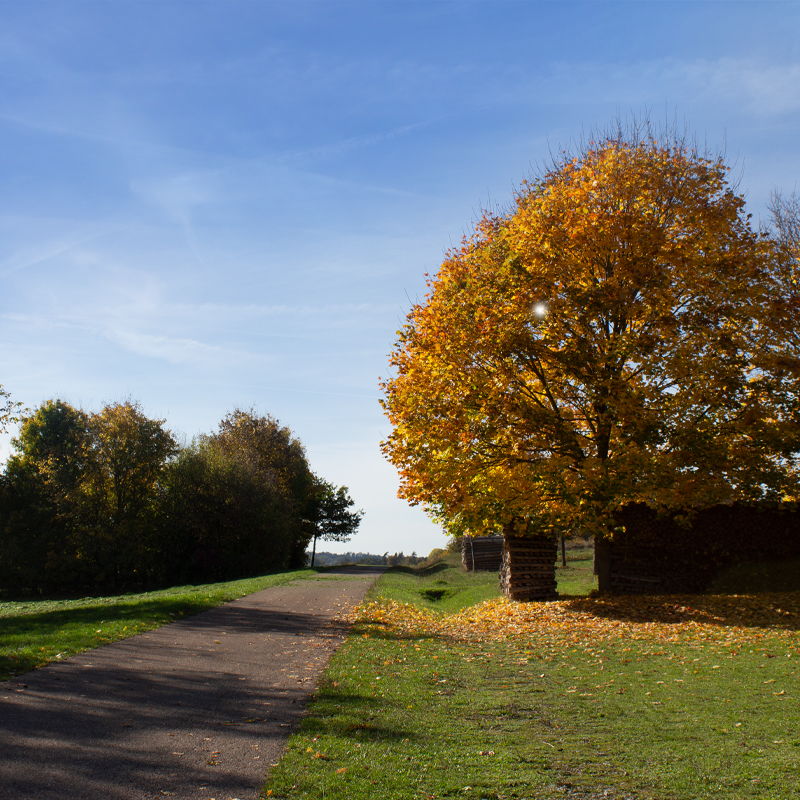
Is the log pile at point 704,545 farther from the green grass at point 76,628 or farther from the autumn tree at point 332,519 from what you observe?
the autumn tree at point 332,519

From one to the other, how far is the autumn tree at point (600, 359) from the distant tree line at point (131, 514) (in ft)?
82.4

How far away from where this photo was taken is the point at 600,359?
1525 centimetres

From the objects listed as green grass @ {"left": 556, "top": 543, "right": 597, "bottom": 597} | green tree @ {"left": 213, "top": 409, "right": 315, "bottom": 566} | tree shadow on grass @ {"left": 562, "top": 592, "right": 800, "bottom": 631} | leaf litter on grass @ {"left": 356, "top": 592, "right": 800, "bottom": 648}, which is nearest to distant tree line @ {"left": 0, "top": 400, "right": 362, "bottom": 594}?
green tree @ {"left": 213, "top": 409, "right": 315, "bottom": 566}

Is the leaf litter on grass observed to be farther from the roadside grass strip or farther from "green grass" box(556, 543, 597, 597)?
"green grass" box(556, 543, 597, 597)

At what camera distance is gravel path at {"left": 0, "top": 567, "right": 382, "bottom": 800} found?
4719 millimetres

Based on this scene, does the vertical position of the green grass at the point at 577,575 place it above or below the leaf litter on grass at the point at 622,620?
below

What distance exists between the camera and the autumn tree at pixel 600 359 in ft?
50.8

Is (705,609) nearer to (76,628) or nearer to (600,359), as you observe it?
(600,359)

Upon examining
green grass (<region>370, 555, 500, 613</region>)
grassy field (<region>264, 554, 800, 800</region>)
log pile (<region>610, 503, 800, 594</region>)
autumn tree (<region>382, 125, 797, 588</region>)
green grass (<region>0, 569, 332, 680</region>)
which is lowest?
green grass (<region>370, 555, 500, 613</region>)

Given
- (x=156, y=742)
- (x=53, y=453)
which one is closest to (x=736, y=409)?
(x=156, y=742)

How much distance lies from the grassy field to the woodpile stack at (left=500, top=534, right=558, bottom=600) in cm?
563

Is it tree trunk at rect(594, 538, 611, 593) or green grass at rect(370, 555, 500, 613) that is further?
green grass at rect(370, 555, 500, 613)

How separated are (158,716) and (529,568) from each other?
49.1 feet

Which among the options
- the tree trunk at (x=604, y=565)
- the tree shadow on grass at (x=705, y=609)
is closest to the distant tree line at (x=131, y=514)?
the tree trunk at (x=604, y=565)
